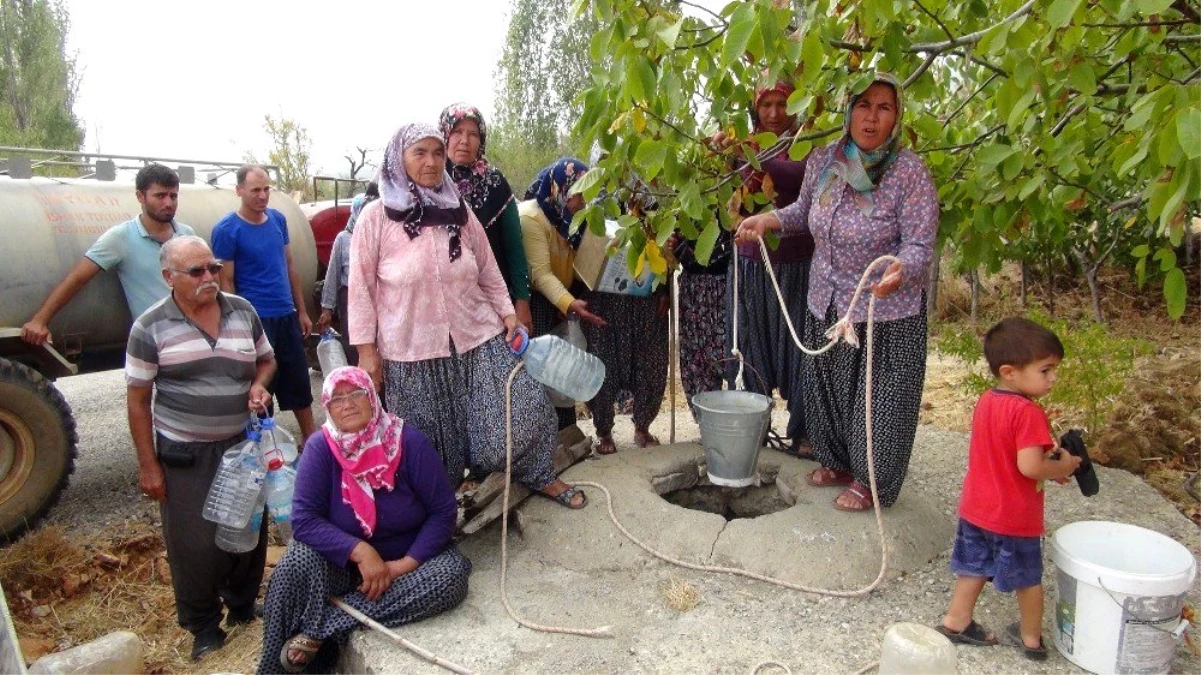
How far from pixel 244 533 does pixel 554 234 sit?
1.95 meters

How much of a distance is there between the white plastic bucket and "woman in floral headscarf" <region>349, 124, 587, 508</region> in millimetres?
1860

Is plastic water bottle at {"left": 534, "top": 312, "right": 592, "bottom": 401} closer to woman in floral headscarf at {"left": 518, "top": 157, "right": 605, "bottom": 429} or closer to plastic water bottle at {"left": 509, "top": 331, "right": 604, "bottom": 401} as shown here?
woman in floral headscarf at {"left": 518, "top": 157, "right": 605, "bottom": 429}

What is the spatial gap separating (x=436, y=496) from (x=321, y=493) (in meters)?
0.41

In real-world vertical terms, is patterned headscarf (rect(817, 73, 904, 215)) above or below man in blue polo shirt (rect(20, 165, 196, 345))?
above

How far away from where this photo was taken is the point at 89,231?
488 cm

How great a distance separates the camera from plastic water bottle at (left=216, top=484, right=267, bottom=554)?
319 cm

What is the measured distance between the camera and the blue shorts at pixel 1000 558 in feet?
8.29

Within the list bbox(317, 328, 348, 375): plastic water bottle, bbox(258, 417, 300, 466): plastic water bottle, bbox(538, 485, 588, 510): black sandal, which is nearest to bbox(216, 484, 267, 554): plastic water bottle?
bbox(258, 417, 300, 466): plastic water bottle

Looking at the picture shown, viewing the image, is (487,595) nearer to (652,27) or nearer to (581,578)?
(581,578)

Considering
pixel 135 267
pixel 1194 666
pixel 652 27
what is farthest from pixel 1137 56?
pixel 135 267

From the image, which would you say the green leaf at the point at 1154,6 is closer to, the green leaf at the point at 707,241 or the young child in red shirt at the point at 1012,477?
the young child in red shirt at the point at 1012,477

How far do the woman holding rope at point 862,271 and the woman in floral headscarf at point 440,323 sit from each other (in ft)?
3.70

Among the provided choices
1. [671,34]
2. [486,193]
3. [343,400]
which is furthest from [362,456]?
[671,34]

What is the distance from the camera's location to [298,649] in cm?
279
